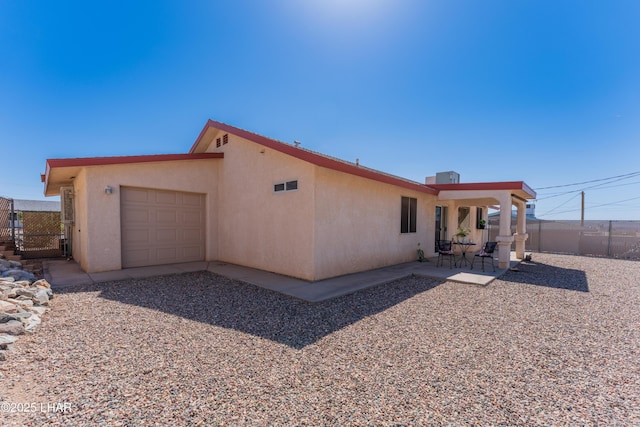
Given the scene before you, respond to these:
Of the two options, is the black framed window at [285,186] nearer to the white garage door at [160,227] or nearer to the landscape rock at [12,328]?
the white garage door at [160,227]

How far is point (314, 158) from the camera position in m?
5.88

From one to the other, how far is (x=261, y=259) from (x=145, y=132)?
9.62 metres

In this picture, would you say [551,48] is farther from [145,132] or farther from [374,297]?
[145,132]

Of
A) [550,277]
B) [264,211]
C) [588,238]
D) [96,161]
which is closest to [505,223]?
[550,277]

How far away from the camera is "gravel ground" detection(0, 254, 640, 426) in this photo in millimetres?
2131

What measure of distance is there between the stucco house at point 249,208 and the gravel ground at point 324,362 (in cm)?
214

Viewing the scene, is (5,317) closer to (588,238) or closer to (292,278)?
(292,278)

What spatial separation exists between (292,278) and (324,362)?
397 centimetres

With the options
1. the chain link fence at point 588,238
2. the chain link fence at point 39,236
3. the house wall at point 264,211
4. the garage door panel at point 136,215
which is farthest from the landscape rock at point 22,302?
the chain link fence at point 588,238

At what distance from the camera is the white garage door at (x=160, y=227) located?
8039 millimetres

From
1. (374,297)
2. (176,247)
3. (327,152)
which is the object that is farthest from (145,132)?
(374,297)

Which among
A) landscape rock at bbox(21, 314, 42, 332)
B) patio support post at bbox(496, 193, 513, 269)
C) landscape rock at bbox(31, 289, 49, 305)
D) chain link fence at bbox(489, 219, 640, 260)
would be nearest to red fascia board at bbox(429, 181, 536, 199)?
patio support post at bbox(496, 193, 513, 269)

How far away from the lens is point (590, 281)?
24.5 feet

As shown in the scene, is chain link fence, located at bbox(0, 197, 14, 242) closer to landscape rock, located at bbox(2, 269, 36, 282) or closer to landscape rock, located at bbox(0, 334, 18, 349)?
landscape rock, located at bbox(2, 269, 36, 282)
